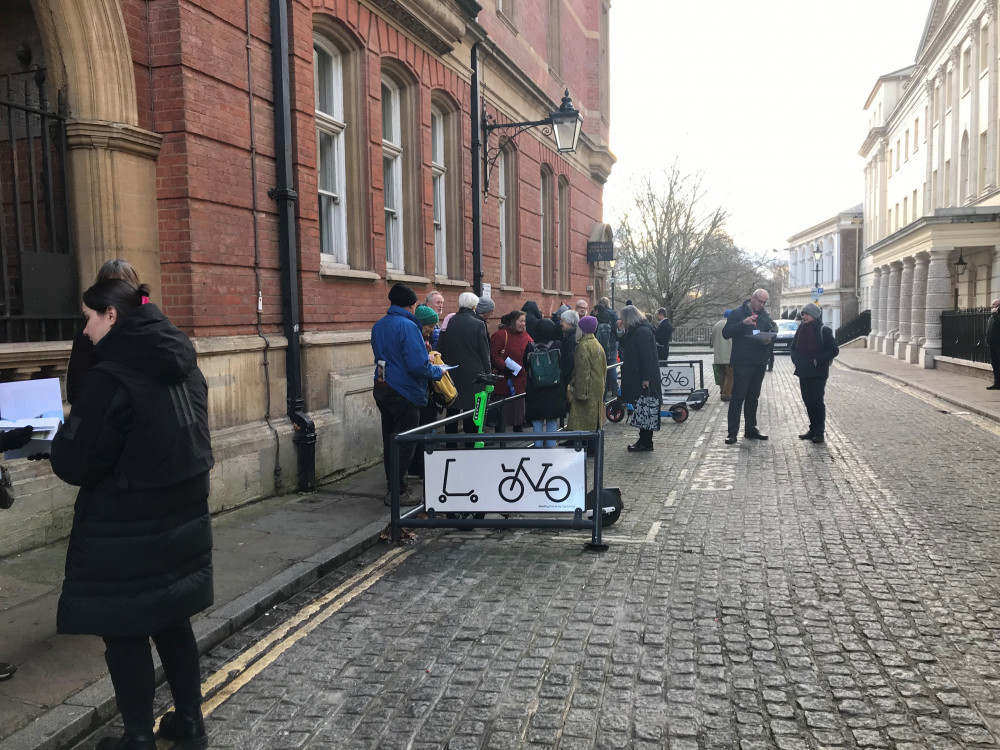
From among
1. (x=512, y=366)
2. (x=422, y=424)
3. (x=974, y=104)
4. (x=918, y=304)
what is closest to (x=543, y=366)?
(x=512, y=366)

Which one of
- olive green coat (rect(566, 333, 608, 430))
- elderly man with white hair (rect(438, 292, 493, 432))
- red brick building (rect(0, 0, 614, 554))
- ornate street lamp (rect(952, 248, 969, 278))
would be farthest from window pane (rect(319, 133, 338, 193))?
ornate street lamp (rect(952, 248, 969, 278))

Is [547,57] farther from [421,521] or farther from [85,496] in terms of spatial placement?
[85,496]

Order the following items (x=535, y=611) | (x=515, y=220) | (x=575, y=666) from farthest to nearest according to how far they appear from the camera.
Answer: (x=515, y=220) → (x=535, y=611) → (x=575, y=666)

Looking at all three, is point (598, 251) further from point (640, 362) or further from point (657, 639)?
point (657, 639)

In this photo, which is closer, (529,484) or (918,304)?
(529,484)

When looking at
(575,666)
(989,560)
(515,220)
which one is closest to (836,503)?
(989,560)

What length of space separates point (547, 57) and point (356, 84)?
9986 millimetres

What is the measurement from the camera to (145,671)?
302 centimetres

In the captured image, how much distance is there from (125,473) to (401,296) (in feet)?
14.0

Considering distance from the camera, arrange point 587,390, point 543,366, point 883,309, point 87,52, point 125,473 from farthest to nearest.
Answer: point 883,309 → point 543,366 → point 587,390 → point 87,52 → point 125,473

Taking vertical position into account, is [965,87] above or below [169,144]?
above

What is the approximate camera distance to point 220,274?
7152 mm

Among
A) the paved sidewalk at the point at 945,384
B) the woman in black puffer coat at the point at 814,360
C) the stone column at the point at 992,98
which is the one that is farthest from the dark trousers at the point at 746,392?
the stone column at the point at 992,98

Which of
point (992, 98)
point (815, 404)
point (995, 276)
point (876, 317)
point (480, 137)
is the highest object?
point (992, 98)
